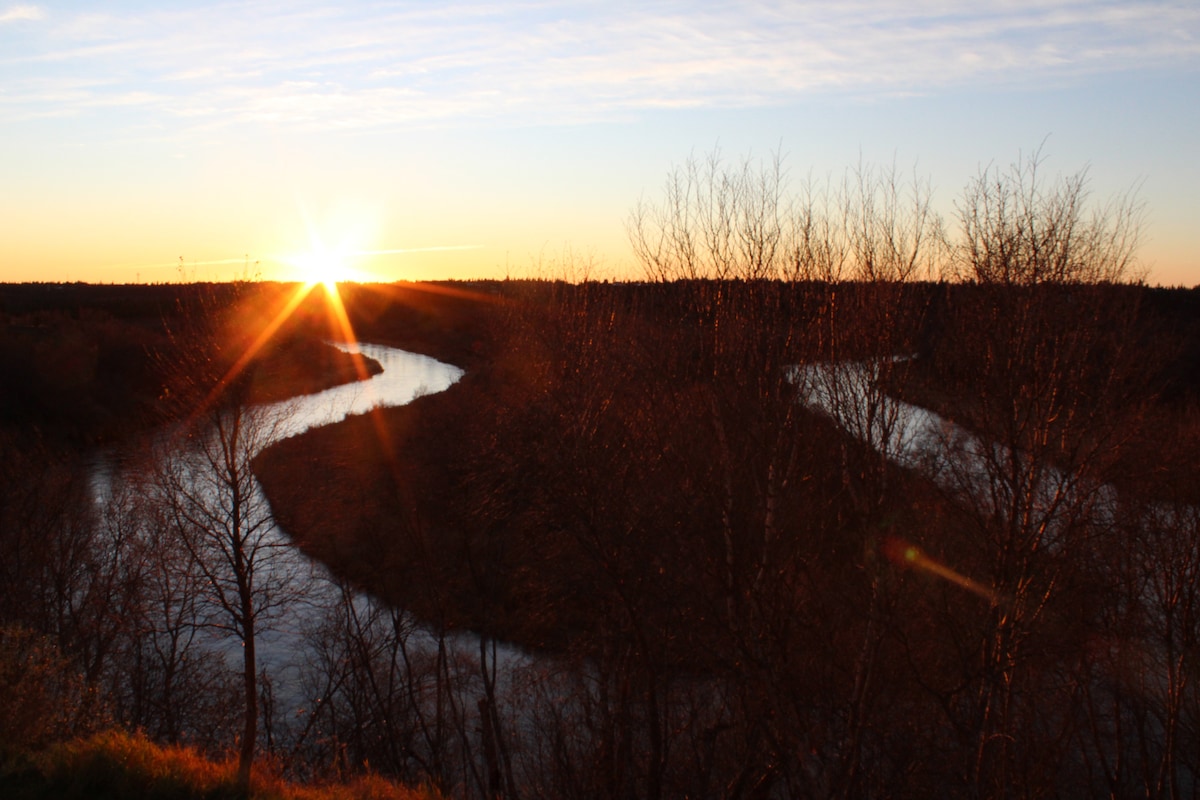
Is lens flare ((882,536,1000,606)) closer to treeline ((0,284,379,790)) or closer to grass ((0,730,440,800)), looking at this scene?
grass ((0,730,440,800))

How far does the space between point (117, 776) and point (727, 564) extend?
681cm

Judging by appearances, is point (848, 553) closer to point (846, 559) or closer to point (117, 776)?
point (846, 559)

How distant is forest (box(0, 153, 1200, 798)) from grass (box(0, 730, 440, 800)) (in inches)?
17.0

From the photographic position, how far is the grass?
21.1ft

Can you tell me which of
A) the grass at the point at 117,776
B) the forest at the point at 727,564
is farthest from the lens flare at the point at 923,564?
the grass at the point at 117,776

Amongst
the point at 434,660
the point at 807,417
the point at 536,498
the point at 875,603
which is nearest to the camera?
the point at 875,603

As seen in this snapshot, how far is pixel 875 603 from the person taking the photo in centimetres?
942

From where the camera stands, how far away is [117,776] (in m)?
6.63

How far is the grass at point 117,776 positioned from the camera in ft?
21.1

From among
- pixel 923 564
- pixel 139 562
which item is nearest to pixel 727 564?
pixel 923 564

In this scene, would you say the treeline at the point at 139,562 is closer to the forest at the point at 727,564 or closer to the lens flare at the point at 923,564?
the forest at the point at 727,564

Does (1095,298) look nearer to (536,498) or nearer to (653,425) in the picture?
(653,425)

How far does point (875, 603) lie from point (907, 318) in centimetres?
320

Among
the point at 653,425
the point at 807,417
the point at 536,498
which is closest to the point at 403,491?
the point at 536,498
